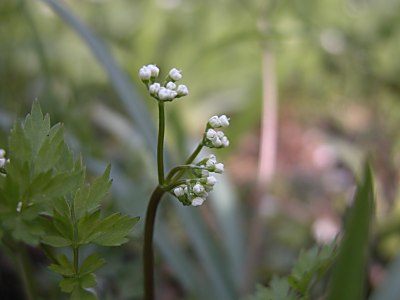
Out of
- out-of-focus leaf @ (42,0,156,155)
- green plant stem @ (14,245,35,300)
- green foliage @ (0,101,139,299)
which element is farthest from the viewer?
out-of-focus leaf @ (42,0,156,155)

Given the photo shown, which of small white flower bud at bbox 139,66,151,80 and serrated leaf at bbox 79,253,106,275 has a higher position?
small white flower bud at bbox 139,66,151,80

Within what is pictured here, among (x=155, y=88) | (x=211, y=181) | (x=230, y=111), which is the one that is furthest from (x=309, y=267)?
(x=230, y=111)

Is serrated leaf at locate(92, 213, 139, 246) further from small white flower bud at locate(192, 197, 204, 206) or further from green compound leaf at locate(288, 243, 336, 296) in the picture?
green compound leaf at locate(288, 243, 336, 296)

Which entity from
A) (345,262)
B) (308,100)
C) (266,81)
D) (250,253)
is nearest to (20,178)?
(345,262)

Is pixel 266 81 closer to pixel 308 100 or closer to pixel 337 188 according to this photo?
pixel 337 188

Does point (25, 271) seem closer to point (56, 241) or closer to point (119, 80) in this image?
point (56, 241)

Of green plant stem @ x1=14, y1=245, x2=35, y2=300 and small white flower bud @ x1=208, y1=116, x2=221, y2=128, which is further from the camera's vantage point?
green plant stem @ x1=14, y1=245, x2=35, y2=300

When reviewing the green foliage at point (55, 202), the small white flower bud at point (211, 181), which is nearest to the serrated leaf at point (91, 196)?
the green foliage at point (55, 202)

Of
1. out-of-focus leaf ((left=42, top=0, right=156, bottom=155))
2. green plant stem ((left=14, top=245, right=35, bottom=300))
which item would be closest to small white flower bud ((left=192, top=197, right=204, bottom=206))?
green plant stem ((left=14, top=245, right=35, bottom=300))
